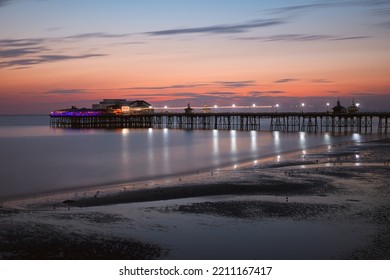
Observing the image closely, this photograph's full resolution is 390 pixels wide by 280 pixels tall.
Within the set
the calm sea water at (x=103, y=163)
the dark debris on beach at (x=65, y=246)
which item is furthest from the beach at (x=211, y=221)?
the calm sea water at (x=103, y=163)

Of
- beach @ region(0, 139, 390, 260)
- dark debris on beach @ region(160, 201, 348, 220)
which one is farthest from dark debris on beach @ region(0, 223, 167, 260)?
dark debris on beach @ region(160, 201, 348, 220)

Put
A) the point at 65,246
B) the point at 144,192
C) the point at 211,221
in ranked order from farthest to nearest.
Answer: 1. the point at 144,192
2. the point at 211,221
3. the point at 65,246

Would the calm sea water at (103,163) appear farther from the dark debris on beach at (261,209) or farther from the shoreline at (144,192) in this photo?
the dark debris on beach at (261,209)

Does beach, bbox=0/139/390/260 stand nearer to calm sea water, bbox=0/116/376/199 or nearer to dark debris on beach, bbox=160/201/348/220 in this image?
dark debris on beach, bbox=160/201/348/220

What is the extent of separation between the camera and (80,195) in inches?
731

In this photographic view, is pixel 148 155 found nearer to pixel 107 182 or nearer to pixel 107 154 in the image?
pixel 107 154

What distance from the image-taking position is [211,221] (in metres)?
13.3

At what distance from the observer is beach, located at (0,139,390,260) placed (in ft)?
35.3

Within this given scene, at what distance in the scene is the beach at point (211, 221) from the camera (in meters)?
10.8

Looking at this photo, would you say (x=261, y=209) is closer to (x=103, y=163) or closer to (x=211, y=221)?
(x=211, y=221)

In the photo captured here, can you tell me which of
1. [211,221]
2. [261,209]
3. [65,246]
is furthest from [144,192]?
[65,246]

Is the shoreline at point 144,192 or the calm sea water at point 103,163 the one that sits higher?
the shoreline at point 144,192

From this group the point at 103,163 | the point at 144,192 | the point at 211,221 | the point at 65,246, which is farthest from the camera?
the point at 103,163

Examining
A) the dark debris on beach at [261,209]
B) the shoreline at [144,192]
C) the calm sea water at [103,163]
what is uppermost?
the dark debris on beach at [261,209]
